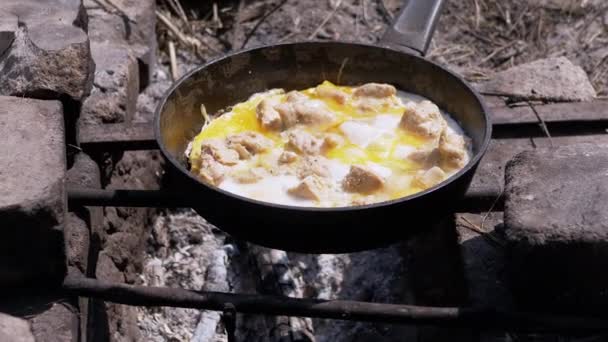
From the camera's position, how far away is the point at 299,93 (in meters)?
2.64

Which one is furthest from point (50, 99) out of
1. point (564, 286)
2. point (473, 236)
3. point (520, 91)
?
point (520, 91)

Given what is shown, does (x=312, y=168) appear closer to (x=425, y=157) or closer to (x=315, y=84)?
(x=425, y=157)

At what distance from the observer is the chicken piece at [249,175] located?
7.27 ft

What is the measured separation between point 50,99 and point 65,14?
45cm

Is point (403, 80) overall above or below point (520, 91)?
above

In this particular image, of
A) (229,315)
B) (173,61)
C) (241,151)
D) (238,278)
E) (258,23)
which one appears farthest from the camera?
(258,23)

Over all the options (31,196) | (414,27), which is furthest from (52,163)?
(414,27)

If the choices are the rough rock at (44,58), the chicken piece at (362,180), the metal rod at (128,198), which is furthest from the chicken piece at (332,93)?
the rough rock at (44,58)

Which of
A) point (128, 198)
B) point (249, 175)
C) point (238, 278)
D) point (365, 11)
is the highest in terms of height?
point (249, 175)

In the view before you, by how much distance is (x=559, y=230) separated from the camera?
78.6 inches

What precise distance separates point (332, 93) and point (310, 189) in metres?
0.63

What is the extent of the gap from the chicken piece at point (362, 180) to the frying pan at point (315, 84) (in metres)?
0.18

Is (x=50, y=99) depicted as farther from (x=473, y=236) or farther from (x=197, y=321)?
(x=473, y=236)

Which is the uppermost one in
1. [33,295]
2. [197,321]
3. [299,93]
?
[299,93]
